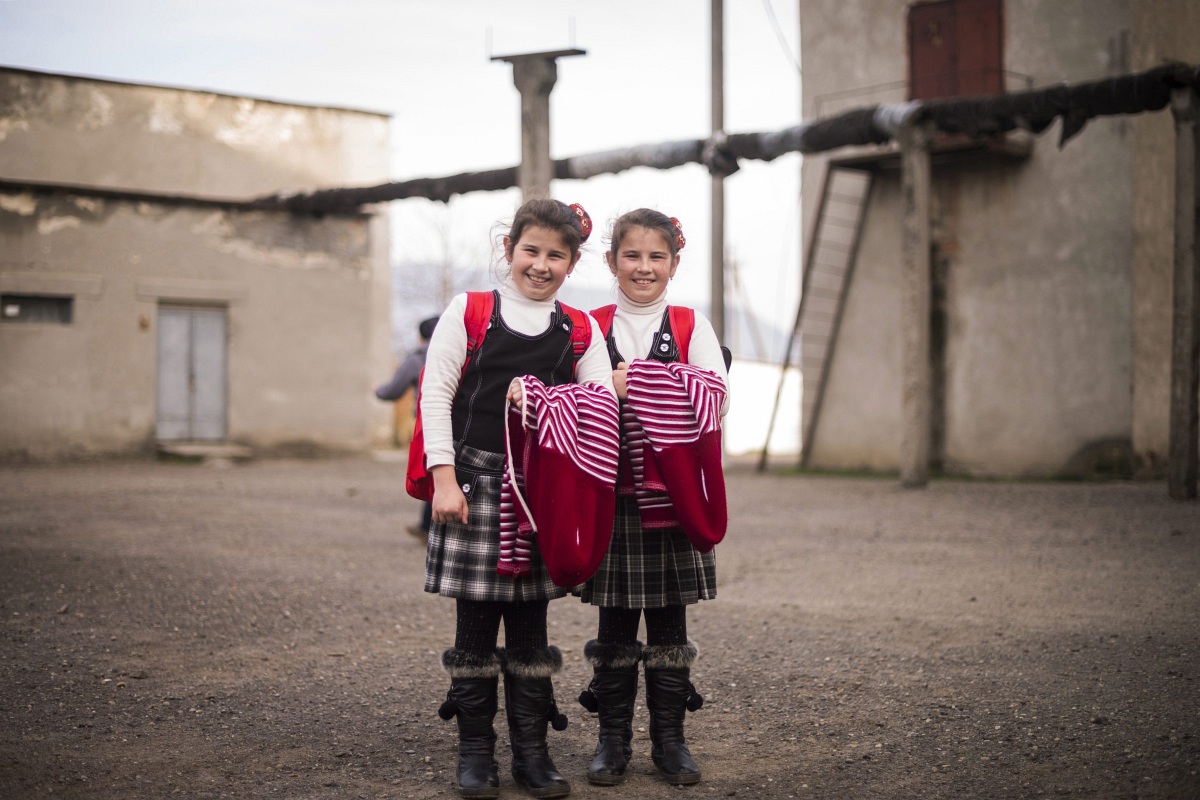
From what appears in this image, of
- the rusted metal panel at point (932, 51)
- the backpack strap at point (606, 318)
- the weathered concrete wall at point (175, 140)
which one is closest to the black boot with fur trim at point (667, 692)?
the backpack strap at point (606, 318)

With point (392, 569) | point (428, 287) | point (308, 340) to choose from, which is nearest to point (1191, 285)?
point (392, 569)

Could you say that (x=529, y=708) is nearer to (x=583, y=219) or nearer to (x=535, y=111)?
(x=583, y=219)

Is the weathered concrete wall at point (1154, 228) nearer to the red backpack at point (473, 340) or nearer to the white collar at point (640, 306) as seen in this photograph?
the white collar at point (640, 306)

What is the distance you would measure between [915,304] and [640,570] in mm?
10273

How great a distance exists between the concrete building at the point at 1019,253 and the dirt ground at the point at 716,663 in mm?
5163

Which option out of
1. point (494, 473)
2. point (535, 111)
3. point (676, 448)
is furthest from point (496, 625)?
point (535, 111)

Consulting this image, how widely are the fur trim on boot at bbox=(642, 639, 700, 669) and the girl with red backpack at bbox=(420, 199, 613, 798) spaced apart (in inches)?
11.2

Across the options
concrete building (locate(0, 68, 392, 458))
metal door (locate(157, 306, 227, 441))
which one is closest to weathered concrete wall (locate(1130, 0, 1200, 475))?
concrete building (locate(0, 68, 392, 458))

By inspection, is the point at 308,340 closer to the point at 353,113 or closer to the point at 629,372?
the point at 353,113

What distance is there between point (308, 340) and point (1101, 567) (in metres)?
14.5

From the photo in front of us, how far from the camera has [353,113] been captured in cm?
1991

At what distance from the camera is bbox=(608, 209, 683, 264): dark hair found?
141 inches

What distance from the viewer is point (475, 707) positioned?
3369 millimetres

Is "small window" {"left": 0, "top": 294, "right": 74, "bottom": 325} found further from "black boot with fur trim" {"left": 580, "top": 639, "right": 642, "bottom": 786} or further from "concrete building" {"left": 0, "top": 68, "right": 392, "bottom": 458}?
"black boot with fur trim" {"left": 580, "top": 639, "right": 642, "bottom": 786}
